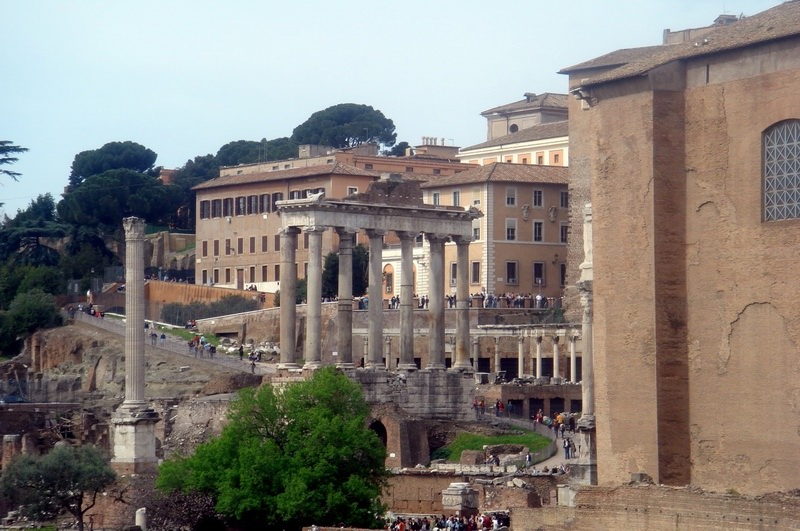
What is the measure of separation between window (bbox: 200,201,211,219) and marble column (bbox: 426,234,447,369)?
96.2 feet

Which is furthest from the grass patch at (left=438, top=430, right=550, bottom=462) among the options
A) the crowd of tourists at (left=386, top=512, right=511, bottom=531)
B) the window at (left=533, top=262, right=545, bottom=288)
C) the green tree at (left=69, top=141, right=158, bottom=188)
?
the green tree at (left=69, top=141, right=158, bottom=188)

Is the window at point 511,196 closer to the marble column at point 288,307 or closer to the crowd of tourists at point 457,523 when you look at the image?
the marble column at point 288,307

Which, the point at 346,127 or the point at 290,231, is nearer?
the point at 290,231

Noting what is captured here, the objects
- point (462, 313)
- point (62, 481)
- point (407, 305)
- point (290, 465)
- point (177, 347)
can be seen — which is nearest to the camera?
point (290, 465)

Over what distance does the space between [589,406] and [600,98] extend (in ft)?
32.7

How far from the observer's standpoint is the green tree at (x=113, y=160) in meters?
96.4

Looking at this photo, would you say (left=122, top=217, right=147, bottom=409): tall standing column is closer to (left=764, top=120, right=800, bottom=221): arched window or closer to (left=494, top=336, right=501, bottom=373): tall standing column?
(left=764, top=120, right=800, bottom=221): arched window

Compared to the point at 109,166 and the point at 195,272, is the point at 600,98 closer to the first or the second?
the point at 195,272

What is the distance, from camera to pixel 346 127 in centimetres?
10275

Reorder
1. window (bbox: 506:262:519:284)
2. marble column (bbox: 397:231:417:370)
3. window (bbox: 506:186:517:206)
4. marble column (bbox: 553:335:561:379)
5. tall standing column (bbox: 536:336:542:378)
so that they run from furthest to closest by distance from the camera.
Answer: window (bbox: 506:262:519:284) → window (bbox: 506:186:517:206) → tall standing column (bbox: 536:336:542:378) → marble column (bbox: 553:335:561:379) → marble column (bbox: 397:231:417:370)

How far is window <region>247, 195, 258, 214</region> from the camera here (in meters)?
77.7

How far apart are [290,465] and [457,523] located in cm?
332

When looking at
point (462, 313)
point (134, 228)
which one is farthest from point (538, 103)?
point (134, 228)

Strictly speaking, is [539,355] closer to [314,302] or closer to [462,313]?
[462,313]
